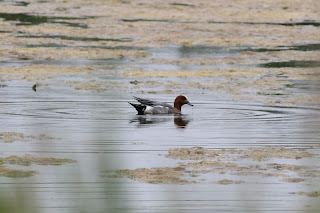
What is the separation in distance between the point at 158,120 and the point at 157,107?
0.53 m

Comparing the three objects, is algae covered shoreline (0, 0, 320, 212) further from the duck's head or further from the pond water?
the duck's head

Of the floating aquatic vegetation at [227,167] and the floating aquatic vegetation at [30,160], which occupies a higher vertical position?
the floating aquatic vegetation at [30,160]

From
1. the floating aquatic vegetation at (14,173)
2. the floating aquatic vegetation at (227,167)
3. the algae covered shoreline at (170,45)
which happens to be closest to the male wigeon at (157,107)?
the algae covered shoreline at (170,45)

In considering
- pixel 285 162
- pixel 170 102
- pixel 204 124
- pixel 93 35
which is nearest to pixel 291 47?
pixel 93 35

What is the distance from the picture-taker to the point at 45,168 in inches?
285

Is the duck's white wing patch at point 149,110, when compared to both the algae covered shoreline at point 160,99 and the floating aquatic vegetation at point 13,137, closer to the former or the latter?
the algae covered shoreline at point 160,99

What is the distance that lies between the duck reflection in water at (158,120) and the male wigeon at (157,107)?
0.16 metres

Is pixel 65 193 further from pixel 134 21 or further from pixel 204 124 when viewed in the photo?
pixel 134 21

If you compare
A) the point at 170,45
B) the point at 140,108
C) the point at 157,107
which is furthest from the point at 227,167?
the point at 170,45

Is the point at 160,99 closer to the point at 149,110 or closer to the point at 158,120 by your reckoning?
the point at 149,110

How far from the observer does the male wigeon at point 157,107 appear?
1205 cm

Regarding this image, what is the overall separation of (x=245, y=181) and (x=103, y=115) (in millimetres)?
4861

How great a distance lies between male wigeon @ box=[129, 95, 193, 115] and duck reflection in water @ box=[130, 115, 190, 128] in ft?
0.52

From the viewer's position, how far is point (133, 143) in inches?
357
